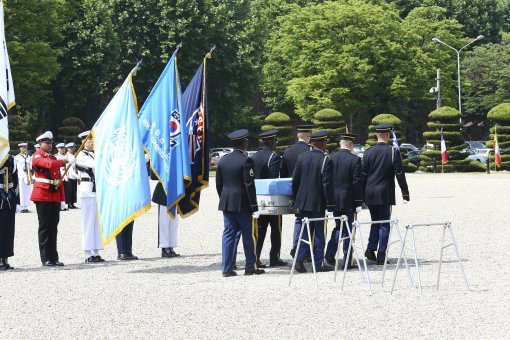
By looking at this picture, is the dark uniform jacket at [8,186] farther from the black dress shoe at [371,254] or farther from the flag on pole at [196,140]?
the black dress shoe at [371,254]

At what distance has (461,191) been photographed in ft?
109

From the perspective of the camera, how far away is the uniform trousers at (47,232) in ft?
49.5

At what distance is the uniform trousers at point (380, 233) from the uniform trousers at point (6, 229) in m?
5.09

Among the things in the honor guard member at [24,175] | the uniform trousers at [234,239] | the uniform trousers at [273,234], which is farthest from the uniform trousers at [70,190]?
the uniform trousers at [234,239]

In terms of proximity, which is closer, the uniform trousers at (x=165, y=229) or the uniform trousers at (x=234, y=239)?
the uniform trousers at (x=234, y=239)

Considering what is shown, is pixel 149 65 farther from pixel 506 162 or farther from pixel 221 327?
pixel 221 327

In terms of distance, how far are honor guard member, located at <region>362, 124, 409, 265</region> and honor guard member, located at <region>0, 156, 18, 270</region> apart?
504cm

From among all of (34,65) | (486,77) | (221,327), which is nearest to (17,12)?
(34,65)

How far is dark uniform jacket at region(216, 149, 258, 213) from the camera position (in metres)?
13.4

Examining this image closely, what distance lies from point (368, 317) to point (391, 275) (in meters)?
3.20

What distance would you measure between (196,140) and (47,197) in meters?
2.31

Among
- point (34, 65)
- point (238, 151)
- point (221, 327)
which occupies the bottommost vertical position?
point (221, 327)

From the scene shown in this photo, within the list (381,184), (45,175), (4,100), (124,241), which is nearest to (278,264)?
(381,184)

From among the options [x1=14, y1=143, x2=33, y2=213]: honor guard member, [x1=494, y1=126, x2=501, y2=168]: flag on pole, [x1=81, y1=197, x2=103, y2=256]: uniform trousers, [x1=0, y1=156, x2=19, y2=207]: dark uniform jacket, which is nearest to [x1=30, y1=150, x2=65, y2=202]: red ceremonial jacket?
[x1=0, y1=156, x2=19, y2=207]: dark uniform jacket
